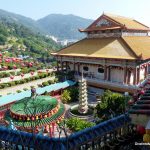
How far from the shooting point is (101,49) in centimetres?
2744

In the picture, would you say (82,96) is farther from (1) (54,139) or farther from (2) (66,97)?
(1) (54,139)

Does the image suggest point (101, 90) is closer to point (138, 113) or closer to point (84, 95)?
point (84, 95)

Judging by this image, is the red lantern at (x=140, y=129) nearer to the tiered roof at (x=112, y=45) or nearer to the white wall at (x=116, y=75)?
the tiered roof at (x=112, y=45)

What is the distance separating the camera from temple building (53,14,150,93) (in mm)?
24438

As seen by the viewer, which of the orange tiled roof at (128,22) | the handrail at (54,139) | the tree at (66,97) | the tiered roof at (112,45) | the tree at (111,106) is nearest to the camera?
the handrail at (54,139)

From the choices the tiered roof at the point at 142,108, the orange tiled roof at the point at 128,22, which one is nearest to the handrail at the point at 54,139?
the tiered roof at the point at 142,108

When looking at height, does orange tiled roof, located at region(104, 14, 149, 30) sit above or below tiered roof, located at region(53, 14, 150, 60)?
above

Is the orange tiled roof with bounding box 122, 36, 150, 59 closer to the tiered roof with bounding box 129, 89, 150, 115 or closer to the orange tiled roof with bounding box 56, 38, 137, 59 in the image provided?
the orange tiled roof with bounding box 56, 38, 137, 59

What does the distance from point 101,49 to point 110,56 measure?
2.52 meters

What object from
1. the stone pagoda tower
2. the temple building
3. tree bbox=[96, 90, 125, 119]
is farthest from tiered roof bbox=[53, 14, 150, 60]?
tree bbox=[96, 90, 125, 119]

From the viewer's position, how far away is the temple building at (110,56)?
80.2 ft

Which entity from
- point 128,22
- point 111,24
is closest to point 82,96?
point 111,24

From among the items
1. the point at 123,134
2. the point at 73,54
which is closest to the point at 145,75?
the point at 73,54

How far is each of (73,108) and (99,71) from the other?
7.51 meters
